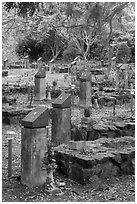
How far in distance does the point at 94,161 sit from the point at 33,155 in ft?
3.25

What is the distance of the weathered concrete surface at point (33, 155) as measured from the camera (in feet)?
20.6

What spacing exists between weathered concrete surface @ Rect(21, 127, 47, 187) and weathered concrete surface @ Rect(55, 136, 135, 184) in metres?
0.60

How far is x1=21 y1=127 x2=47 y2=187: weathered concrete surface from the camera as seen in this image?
6.28 m

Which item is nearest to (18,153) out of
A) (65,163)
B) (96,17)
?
(65,163)

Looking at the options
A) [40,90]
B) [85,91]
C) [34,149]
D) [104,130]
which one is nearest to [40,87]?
[40,90]

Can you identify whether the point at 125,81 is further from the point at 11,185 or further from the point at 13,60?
the point at 13,60

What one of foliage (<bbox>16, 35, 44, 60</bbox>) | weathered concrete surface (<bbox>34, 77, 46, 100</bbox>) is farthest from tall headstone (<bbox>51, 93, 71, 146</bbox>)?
foliage (<bbox>16, 35, 44, 60</bbox>)

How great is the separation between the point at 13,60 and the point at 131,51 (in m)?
12.3

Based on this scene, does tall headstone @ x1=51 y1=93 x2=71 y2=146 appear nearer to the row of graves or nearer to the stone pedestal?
the row of graves

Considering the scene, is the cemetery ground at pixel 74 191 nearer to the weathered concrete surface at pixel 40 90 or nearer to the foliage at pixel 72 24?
the foliage at pixel 72 24

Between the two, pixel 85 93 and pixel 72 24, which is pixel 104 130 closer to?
pixel 85 93

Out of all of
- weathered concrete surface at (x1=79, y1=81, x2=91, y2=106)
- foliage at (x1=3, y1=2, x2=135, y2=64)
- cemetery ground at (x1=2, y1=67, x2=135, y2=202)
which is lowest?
cemetery ground at (x1=2, y1=67, x2=135, y2=202)

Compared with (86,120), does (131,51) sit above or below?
above

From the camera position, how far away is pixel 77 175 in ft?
21.9
